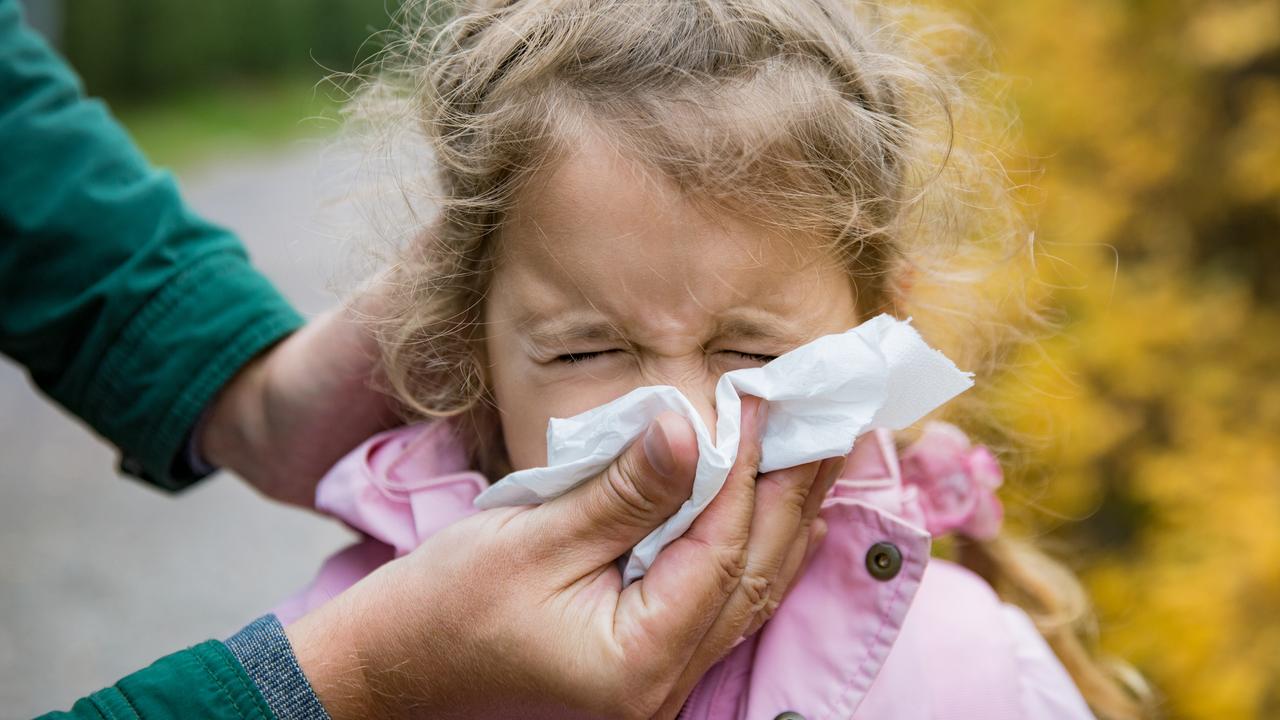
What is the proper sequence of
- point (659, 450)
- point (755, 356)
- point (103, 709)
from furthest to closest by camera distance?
point (755, 356) → point (103, 709) → point (659, 450)

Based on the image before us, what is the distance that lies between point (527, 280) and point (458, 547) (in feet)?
1.30

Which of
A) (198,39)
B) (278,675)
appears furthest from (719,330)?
(198,39)

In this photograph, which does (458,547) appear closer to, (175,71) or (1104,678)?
(1104,678)

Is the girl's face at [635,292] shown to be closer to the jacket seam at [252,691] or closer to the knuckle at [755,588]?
the knuckle at [755,588]

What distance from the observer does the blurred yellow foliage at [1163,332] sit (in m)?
2.79

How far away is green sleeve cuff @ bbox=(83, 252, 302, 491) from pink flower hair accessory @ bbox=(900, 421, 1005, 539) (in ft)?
3.90

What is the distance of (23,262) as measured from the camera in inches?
83.3

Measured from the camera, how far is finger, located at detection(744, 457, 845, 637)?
1630mm

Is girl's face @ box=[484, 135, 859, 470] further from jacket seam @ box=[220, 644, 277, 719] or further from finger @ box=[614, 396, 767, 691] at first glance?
jacket seam @ box=[220, 644, 277, 719]

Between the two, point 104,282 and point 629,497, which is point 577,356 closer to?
point 629,497

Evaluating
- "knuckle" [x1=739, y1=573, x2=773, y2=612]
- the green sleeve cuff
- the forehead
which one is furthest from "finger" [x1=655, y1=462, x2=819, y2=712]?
the green sleeve cuff

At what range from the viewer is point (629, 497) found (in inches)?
59.3

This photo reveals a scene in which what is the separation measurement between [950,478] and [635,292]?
0.75 m

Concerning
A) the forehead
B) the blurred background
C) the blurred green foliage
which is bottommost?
the blurred green foliage
